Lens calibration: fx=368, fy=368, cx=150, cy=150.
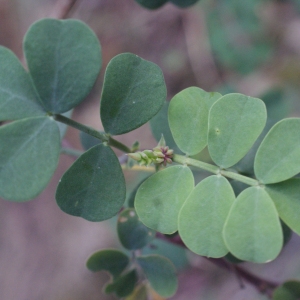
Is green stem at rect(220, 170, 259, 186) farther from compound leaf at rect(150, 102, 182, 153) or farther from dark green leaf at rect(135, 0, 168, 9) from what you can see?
dark green leaf at rect(135, 0, 168, 9)

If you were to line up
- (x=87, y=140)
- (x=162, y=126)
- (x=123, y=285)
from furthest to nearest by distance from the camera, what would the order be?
(x=123, y=285) < (x=87, y=140) < (x=162, y=126)

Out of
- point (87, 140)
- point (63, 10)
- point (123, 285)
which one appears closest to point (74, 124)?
point (87, 140)

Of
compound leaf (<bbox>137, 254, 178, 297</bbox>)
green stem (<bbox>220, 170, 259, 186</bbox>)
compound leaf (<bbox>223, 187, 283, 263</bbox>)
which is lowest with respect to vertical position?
compound leaf (<bbox>137, 254, 178, 297</bbox>)

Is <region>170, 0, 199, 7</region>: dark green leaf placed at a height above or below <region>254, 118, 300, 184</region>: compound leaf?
above

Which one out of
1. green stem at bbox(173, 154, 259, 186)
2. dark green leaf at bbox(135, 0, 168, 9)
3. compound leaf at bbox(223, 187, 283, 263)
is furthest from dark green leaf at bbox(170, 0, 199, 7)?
compound leaf at bbox(223, 187, 283, 263)

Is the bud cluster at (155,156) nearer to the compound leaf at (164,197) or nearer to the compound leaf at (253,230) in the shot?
the compound leaf at (164,197)

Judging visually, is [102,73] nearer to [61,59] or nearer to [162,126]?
[162,126]

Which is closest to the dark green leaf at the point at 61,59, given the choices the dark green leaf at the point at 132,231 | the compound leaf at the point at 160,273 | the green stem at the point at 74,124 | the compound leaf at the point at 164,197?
the green stem at the point at 74,124
